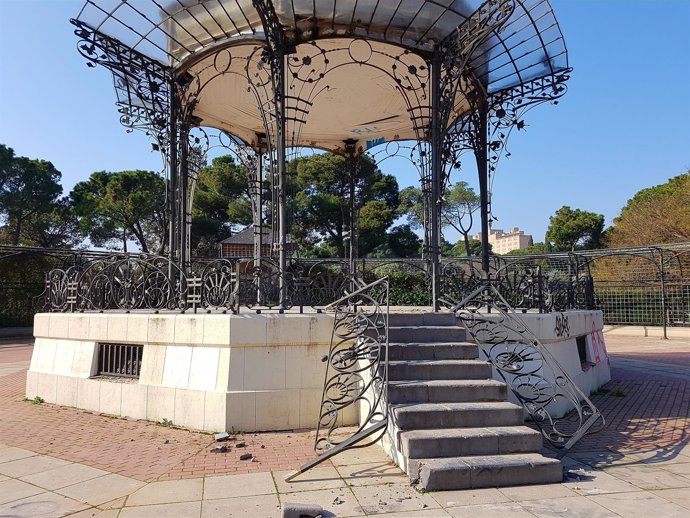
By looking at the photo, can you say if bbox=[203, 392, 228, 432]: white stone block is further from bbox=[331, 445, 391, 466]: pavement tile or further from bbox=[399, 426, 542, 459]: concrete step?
bbox=[399, 426, 542, 459]: concrete step

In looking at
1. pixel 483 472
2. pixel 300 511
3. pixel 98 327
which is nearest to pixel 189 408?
pixel 98 327

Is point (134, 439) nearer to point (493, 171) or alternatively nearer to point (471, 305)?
point (471, 305)

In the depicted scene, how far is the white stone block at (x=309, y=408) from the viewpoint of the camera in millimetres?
6289

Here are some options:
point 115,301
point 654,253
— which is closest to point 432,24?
point 115,301

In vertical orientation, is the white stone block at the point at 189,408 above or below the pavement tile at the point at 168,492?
above

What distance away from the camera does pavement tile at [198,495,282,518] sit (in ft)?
12.4

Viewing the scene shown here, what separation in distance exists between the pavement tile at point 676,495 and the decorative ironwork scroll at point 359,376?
2.46 metres

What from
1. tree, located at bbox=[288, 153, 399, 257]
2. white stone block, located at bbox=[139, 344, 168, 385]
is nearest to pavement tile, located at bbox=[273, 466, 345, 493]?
white stone block, located at bbox=[139, 344, 168, 385]

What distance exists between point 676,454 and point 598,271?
20750 mm

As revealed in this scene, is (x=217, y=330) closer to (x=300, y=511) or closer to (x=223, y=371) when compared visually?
(x=223, y=371)

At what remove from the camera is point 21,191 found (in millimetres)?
32500

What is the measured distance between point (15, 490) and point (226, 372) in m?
2.38

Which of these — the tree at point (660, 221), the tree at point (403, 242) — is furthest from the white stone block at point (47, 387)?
the tree at point (660, 221)

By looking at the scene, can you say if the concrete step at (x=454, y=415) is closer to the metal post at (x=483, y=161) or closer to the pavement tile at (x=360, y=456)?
the pavement tile at (x=360, y=456)
